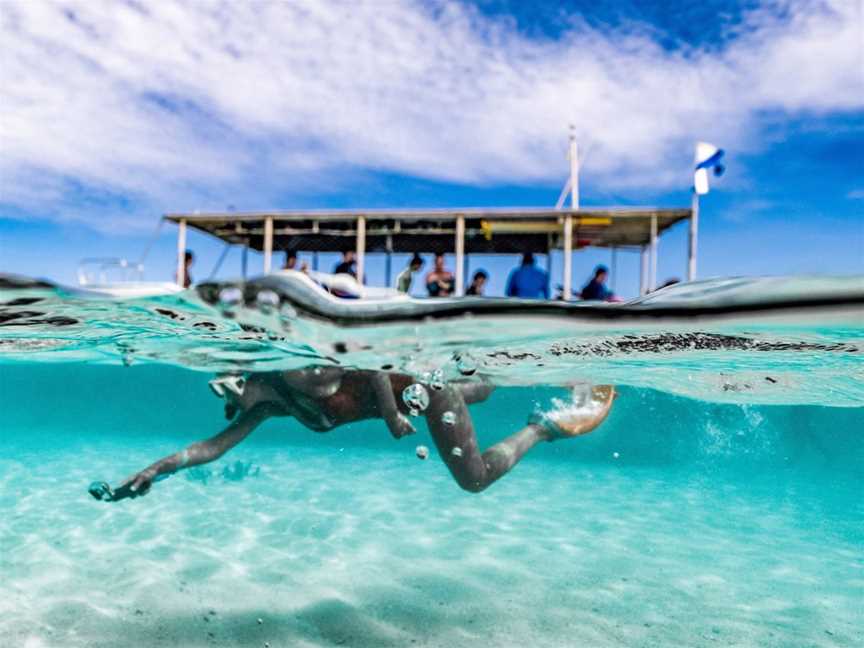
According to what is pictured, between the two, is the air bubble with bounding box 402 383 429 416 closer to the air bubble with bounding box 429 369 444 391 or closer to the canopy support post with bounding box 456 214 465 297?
the air bubble with bounding box 429 369 444 391

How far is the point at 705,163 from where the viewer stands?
20109 mm

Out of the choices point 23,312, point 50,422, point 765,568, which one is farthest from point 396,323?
point 50,422

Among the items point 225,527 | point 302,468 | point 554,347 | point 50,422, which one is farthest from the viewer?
point 50,422

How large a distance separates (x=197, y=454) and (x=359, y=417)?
1.85 metres

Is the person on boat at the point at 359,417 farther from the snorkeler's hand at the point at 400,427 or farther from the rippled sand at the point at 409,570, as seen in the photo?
the rippled sand at the point at 409,570

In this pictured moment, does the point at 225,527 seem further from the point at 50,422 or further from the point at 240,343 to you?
the point at 50,422

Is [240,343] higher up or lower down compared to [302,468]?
higher up

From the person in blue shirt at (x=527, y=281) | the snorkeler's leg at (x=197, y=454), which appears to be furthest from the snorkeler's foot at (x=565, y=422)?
the person in blue shirt at (x=527, y=281)

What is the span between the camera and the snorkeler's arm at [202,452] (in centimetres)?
616

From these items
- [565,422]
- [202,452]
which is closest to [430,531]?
[565,422]

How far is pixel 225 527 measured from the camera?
9219 millimetres

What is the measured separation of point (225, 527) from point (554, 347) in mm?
5942

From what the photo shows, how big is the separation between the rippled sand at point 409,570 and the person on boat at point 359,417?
130 centimetres

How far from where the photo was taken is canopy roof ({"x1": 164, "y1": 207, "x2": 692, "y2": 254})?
1936 centimetres
